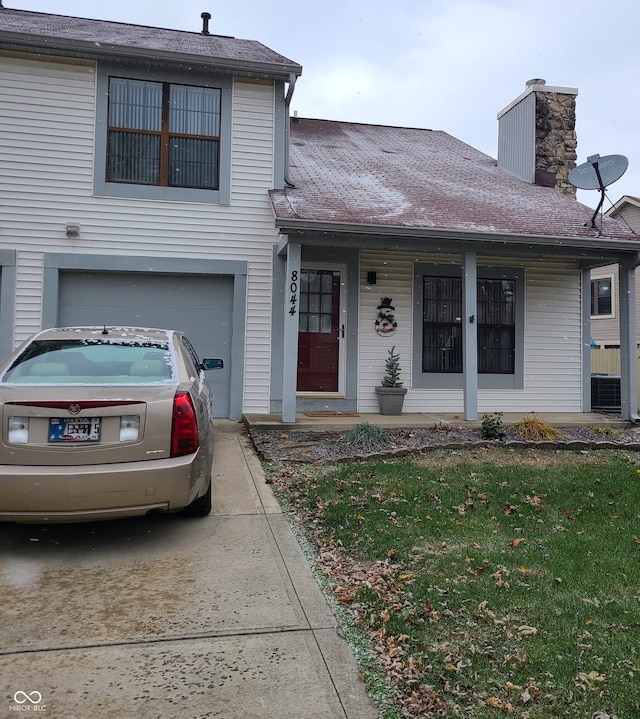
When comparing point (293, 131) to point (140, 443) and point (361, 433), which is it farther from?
point (140, 443)

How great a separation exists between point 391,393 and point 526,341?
9.57ft

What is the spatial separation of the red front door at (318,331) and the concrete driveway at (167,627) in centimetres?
498

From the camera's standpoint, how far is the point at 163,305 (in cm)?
866

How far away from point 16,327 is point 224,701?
751cm

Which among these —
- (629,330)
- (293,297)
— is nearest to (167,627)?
(293,297)

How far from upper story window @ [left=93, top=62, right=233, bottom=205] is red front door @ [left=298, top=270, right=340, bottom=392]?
196 cm

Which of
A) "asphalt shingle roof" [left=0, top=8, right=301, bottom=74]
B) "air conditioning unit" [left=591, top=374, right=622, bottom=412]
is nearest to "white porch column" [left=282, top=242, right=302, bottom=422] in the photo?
"asphalt shingle roof" [left=0, top=8, right=301, bottom=74]

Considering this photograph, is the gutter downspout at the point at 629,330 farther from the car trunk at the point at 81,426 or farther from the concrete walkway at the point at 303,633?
the car trunk at the point at 81,426

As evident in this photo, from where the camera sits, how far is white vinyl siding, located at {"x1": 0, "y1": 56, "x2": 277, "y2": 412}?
816 cm

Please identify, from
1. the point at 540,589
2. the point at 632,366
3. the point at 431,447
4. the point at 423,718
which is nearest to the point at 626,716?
the point at 423,718

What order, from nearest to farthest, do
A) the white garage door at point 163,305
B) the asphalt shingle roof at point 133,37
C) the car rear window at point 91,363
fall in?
the car rear window at point 91,363, the asphalt shingle roof at point 133,37, the white garage door at point 163,305

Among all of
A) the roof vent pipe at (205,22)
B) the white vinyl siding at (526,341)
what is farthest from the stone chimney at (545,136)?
the roof vent pipe at (205,22)

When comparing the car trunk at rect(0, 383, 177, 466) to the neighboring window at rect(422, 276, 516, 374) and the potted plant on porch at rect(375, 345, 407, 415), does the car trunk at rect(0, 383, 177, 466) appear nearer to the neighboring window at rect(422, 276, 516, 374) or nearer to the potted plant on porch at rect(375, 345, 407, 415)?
the potted plant on porch at rect(375, 345, 407, 415)

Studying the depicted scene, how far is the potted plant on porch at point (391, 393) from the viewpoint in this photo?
8945mm
